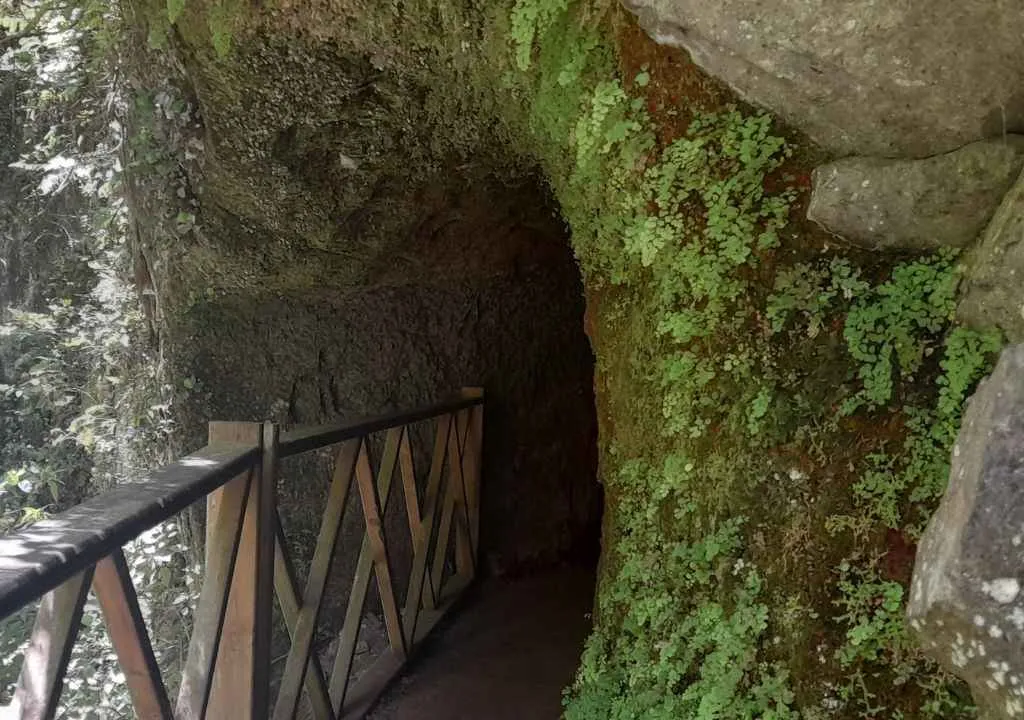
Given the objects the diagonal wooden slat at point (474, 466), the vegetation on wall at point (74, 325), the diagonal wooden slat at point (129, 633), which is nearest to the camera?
the diagonal wooden slat at point (129, 633)

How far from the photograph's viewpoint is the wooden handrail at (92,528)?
1287 millimetres

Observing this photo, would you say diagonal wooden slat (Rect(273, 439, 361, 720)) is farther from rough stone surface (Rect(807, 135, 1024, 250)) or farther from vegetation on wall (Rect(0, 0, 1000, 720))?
rough stone surface (Rect(807, 135, 1024, 250))

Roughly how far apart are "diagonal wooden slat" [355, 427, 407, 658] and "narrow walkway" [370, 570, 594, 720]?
27 cm

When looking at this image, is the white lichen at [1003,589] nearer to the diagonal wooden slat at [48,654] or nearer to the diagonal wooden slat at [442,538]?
the diagonal wooden slat at [48,654]

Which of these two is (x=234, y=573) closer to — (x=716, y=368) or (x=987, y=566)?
(x=716, y=368)

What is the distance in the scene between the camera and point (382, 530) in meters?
3.75

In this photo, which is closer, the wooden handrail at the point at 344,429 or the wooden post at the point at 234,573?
the wooden post at the point at 234,573

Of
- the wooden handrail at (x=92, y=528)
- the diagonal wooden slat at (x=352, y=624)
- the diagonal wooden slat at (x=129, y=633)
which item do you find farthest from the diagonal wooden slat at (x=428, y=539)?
the diagonal wooden slat at (x=129, y=633)

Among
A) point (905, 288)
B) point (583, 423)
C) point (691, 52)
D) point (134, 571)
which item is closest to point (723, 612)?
point (905, 288)

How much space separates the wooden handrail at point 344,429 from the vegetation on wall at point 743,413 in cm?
113

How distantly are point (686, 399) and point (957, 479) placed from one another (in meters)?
1.02

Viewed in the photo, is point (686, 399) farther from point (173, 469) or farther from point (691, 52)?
point (173, 469)

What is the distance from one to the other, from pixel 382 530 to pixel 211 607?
1.63m

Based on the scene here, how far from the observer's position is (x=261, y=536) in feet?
7.97
